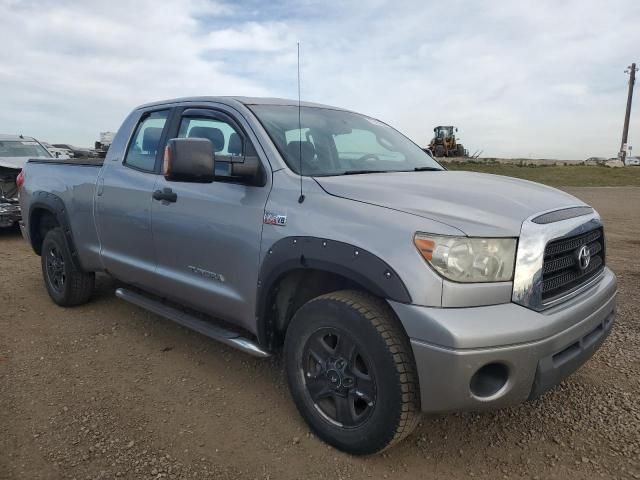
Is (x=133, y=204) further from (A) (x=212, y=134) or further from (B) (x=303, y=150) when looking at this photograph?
(B) (x=303, y=150)

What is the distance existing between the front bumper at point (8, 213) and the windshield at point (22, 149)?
1.79m

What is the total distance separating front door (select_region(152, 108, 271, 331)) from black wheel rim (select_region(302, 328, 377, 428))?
1.70 feet

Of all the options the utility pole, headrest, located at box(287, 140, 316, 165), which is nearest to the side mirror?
headrest, located at box(287, 140, 316, 165)

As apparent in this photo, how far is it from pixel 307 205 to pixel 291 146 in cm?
56

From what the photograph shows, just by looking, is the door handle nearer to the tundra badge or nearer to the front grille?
the tundra badge

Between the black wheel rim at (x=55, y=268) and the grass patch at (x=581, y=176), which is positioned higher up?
the black wheel rim at (x=55, y=268)

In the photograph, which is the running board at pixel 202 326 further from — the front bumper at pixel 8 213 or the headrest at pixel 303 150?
the front bumper at pixel 8 213

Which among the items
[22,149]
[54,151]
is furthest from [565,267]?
[54,151]

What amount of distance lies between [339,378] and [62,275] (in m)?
3.48

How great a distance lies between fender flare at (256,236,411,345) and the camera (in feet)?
7.71

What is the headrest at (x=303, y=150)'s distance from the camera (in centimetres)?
311

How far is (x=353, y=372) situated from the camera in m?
2.57

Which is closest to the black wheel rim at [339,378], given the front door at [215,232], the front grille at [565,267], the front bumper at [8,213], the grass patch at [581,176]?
the front door at [215,232]

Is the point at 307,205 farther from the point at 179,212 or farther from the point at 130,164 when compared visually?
the point at 130,164
